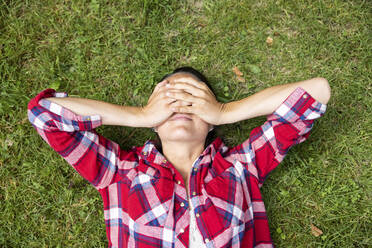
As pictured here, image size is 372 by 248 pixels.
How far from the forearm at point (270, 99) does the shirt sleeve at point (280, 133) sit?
0.24 ft

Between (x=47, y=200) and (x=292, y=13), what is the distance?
4.01 m

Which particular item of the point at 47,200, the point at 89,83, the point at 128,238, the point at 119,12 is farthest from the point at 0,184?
the point at 119,12

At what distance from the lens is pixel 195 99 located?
301 cm

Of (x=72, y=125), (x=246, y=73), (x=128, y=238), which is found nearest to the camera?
(x=72, y=125)

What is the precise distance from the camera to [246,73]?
13.1 feet

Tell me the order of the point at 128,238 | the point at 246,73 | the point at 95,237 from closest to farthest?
the point at 128,238 → the point at 95,237 → the point at 246,73

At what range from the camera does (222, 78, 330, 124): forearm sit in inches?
113

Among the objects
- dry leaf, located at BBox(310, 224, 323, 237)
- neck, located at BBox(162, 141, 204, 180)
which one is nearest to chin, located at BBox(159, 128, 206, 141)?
neck, located at BBox(162, 141, 204, 180)

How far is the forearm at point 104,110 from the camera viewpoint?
9.46ft

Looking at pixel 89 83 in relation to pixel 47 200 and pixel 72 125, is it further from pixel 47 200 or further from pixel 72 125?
pixel 47 200

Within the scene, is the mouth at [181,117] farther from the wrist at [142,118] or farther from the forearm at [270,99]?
the forearm at [270,99]

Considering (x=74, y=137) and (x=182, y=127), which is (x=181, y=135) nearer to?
(x=182, y=127)

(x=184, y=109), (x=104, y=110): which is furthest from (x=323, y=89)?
(x=104, y=110)

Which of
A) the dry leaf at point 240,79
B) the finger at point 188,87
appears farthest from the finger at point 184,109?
the dry leaf at point 240,79
